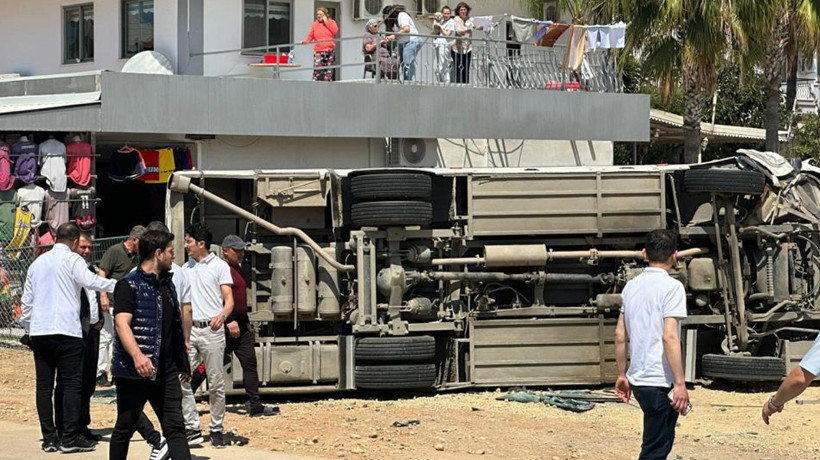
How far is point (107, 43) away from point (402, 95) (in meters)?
6.60

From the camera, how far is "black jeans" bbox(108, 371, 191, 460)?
29.2ft

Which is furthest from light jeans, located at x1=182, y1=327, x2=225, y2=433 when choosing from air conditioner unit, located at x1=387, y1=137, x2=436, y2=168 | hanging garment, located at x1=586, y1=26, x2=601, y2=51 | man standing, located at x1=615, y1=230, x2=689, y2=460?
hanging garment, located at x1=586, y1=26, x2=601, y2=51

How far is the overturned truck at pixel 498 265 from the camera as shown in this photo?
14305 mm

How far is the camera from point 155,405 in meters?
9.03

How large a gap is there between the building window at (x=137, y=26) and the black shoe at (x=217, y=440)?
48.7 ft

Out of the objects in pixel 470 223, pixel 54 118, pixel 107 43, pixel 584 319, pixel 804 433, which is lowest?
pixel 804 433

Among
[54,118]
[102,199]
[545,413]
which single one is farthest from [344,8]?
[545,413]

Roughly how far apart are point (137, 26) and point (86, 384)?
15.2m

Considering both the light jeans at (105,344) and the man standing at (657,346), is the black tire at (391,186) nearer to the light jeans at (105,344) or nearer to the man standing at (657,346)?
the light jeans at (105,344)

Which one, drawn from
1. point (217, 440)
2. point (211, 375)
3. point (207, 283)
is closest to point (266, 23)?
point (207, 283)

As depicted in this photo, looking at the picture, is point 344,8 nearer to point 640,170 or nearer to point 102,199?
point 102,199

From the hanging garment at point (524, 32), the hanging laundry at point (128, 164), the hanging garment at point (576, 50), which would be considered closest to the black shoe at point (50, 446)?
the hanging laundry at point (128, 164)

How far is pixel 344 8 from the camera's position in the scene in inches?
1054

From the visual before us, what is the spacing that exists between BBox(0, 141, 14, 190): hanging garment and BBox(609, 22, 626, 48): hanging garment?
404 inches
